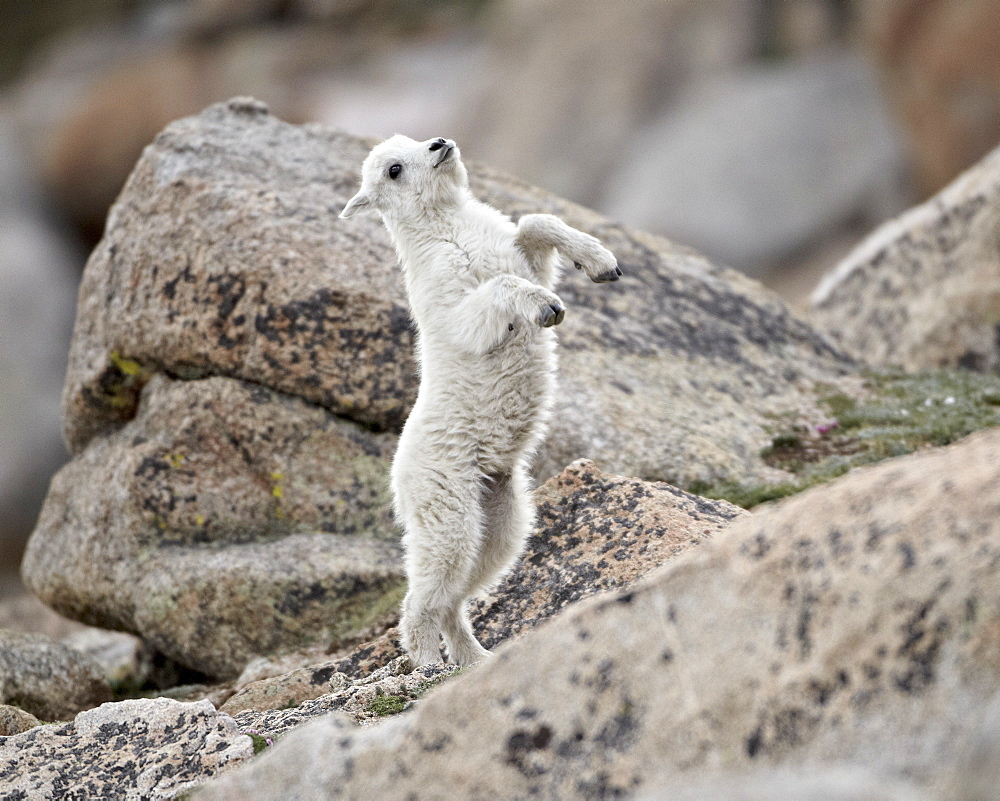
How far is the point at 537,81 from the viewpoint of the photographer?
108ft

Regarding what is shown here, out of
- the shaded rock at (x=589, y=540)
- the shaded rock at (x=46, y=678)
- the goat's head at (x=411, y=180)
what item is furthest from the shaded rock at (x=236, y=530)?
the goat's head at (x=411, y=180)

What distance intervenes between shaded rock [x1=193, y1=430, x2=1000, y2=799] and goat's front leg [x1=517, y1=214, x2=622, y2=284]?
11.1 ft

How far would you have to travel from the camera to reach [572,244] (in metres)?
7.32

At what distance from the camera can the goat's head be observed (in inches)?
301

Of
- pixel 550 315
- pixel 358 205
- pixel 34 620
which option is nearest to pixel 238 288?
pixel 358 205

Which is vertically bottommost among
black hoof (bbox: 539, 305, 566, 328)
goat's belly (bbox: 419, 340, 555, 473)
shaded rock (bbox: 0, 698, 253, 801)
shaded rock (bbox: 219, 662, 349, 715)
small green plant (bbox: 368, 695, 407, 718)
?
shaded rock (bbox: 0, 698, 253, 801)

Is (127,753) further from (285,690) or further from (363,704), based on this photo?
(285,690)

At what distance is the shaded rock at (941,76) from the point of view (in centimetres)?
2378

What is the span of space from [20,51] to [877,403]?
3745 centimetres

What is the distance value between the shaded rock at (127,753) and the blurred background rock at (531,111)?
71.5 feet

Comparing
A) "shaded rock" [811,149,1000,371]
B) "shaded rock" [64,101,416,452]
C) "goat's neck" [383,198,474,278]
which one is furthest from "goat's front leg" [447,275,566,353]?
"shaded rock" [811,149,1000,371]

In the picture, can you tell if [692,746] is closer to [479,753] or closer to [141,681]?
[479,753]

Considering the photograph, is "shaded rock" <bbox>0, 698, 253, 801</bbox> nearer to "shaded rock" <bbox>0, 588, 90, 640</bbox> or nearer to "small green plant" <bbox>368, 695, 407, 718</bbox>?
"small green plant" <bbox>368, 695, 407, 718</bbox>

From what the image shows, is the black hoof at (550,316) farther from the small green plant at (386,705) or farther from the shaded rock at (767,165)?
the shaded rock at (767,165)
